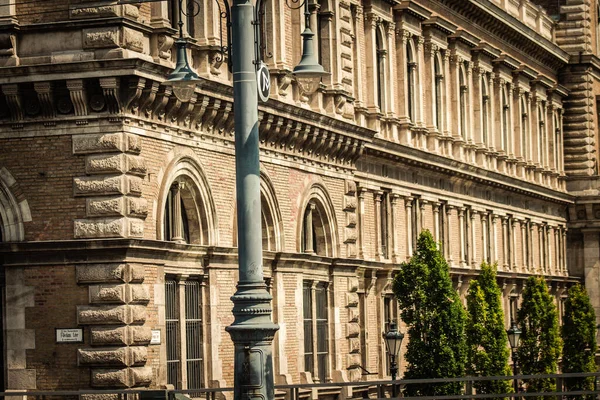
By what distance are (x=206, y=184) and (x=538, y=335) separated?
26259 millimetres

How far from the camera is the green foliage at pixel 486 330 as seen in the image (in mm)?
56844

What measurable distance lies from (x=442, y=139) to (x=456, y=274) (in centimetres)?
445

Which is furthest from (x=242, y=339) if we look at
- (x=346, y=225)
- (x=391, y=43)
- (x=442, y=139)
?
(x=442, y=139)

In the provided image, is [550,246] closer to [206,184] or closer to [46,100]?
[206,184]

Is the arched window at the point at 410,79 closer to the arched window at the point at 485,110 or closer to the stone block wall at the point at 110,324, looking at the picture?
the arched window at the point at 485,110

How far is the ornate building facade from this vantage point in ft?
119

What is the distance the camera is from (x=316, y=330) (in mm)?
47844

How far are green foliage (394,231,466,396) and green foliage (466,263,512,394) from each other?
16.3ft

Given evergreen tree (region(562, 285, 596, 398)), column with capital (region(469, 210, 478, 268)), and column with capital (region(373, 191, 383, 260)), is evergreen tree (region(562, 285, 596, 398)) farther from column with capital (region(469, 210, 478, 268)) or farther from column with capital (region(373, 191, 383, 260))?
column with capital (region(373, 191, 383, 260))

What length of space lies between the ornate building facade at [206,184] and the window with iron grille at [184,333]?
41mm

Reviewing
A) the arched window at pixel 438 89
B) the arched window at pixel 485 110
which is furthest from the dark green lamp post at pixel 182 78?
the arched window at pixel 485 110

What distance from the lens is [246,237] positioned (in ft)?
84.2

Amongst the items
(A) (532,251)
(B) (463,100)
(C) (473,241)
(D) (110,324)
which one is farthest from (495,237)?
(D) (110,324)

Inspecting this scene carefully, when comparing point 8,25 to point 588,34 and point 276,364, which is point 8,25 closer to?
point 276,364
